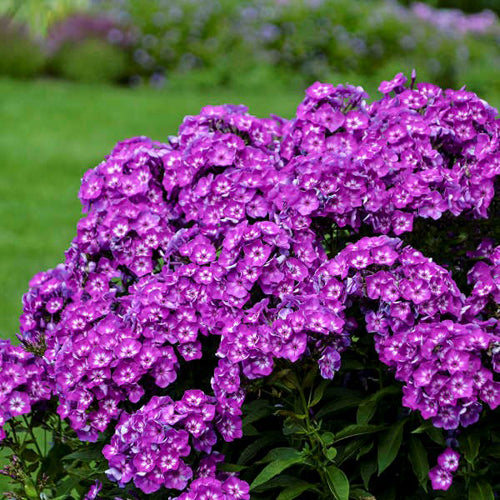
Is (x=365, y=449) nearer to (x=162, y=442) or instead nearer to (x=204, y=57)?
(x=162, y=442)

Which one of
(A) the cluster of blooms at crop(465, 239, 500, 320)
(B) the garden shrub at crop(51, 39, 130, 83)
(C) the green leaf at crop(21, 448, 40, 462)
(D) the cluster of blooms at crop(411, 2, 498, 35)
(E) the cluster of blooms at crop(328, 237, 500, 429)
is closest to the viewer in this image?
(E) the cluster of blooms at crop(328, 237, 500, 429)

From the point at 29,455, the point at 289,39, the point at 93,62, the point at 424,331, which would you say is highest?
the point at 289,39

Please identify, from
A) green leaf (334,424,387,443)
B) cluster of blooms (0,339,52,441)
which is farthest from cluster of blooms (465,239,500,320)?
cluster of blooms (0,339,52,441)

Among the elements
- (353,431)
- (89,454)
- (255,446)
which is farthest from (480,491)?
(89,454)

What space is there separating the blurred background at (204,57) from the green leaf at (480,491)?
25.2 ft

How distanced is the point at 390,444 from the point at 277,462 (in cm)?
30

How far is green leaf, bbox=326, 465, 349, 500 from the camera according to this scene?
95.7 inches

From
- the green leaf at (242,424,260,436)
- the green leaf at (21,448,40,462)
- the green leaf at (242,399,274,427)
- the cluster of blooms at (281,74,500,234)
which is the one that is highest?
the cluster of blooms at (281,74,500,234)

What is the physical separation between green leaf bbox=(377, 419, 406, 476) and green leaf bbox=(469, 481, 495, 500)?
217mm

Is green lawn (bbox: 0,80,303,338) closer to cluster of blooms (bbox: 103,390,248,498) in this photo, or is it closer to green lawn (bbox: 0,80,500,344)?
green lawn (bbox: 0,80,500,344)

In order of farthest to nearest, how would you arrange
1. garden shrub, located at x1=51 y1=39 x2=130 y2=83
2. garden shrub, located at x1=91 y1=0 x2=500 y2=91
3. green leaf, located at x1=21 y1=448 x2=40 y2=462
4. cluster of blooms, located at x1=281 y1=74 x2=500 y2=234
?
1. garden shrub, located at x1=91 y1=0 x2=500 y2=91
2. garden shrub, located at x1=51 y1=39 x2=130 y2=83
3. green leaf, located at x1=21 y1=448 x2=40 y2=462
4. cluster of blooms, located at x1=281 y1=74 x2=500 y2=234

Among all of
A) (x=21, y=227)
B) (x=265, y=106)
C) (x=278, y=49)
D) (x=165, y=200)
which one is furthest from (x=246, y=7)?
(x=165, y=200)

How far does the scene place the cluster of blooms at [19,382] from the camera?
280cm

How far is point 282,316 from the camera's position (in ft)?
8.18
